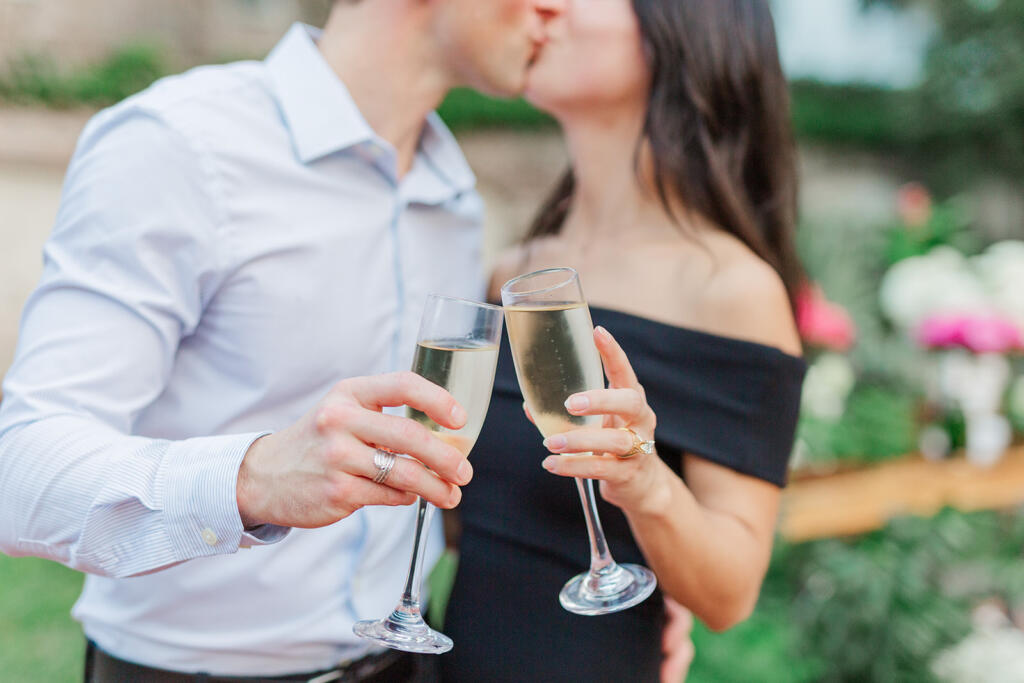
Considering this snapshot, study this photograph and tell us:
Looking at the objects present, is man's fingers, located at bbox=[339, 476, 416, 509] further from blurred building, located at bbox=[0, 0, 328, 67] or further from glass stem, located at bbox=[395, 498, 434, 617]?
blurred building, located at bbox=[0, 0, 328, 67]

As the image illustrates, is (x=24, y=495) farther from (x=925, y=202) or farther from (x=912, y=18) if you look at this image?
(x=912, y=18)

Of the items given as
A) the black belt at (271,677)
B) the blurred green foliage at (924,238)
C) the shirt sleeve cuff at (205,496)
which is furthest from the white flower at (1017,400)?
the shirt sleeve cuff at (205,496)

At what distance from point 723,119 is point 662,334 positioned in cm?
62

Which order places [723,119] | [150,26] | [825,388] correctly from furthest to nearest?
[150,26] < [825,388] < [723,119]

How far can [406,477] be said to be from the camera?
38.6 inches

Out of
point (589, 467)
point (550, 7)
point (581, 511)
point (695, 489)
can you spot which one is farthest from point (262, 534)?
point (550, 7)

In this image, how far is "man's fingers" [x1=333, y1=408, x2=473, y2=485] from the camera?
3.16 ft

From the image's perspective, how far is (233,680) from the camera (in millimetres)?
1519

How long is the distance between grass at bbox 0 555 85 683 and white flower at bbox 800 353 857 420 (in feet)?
9.91

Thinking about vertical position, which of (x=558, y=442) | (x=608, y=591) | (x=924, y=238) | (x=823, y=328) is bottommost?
(x=924, y=238)

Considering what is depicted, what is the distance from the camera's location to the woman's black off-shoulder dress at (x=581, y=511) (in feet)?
5.55

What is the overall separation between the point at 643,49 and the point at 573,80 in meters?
0.19

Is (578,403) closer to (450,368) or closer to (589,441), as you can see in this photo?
(589,441)

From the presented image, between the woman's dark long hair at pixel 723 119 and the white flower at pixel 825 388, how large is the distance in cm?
150
